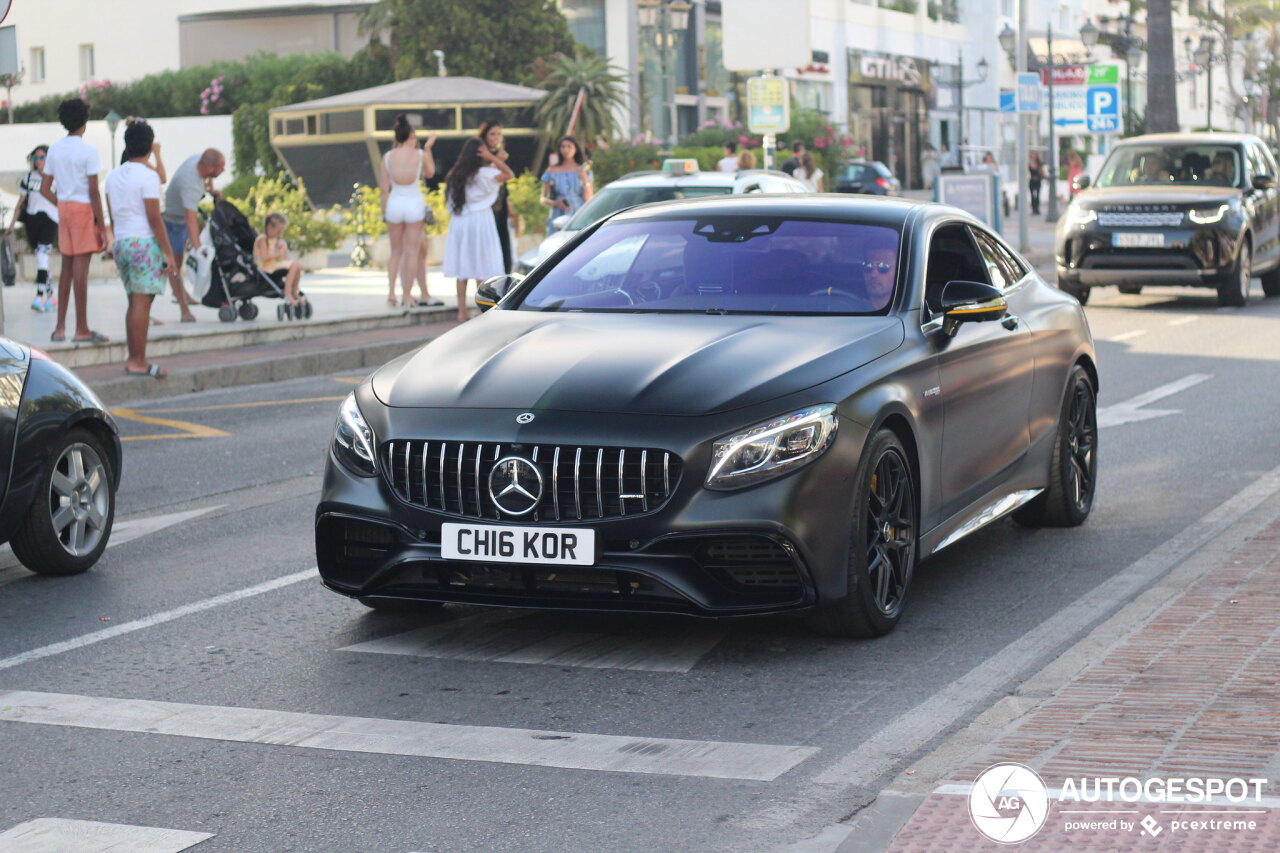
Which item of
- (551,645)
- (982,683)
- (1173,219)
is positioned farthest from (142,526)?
(1173,219)

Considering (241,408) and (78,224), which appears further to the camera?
(78,224)

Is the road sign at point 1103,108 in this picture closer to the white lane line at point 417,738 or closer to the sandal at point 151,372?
the sandal at point 151,372

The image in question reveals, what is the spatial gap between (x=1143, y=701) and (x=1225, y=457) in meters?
5.59

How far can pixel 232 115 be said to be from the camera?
59.4m

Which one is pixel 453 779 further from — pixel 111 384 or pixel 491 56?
pixel 491 56

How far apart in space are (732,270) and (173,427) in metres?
6.59

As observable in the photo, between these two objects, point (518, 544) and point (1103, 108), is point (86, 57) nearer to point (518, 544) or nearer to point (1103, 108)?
point (1103, 108)

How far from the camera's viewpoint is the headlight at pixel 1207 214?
802 inches

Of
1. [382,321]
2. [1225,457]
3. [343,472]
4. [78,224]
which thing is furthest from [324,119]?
[343,472]

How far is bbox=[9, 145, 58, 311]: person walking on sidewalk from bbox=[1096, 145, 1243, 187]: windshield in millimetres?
11355

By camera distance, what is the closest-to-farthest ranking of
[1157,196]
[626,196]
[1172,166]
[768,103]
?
[626,196] → [1157,196] → [1172,166] → [768,103]

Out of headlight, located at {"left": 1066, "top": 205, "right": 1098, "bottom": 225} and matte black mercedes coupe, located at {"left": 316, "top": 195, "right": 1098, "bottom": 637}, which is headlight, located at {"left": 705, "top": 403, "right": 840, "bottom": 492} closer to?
matte black mercedes coupe, located at {"left": 316, "top": 195, "right": 1098, "bottom": 637}

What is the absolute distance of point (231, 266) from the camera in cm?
1836

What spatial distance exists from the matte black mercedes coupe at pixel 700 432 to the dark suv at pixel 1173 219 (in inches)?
537
